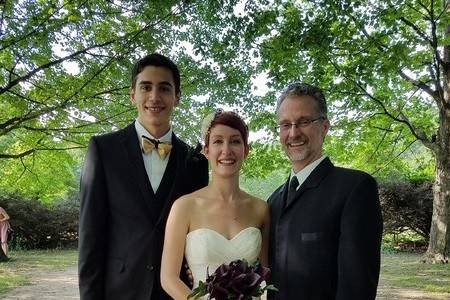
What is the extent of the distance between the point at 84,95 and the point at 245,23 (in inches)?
116

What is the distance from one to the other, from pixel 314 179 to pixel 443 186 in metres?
12.1

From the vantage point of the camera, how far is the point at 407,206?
64.1 feet

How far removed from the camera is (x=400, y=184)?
1955 centimetres

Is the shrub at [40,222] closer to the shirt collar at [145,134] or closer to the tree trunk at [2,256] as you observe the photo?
the tree trunk at [2,256]

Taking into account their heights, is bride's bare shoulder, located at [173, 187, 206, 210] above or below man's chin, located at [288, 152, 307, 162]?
below

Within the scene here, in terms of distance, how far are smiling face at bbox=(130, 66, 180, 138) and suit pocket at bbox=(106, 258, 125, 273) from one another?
966 mm

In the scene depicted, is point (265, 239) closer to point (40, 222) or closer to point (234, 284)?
point (234, 284)

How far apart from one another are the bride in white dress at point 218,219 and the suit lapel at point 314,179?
45 cm

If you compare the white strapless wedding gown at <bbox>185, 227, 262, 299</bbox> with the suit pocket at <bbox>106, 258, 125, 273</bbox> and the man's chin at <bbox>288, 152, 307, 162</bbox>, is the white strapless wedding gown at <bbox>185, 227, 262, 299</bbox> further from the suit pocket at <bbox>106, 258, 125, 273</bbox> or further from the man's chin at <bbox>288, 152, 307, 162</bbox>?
the man's chin at <bbox>288, 152, 307, 162</bbox>

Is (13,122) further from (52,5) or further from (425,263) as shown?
(425,263)

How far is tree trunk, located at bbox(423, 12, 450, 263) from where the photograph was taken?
13695 millimetres

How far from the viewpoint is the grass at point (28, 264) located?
40.1ft

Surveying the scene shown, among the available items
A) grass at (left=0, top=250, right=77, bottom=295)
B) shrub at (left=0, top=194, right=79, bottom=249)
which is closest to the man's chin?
grass at (left=0, top=250, right=77, bottom=295)

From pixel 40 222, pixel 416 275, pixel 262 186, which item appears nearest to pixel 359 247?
pixel 416 275
